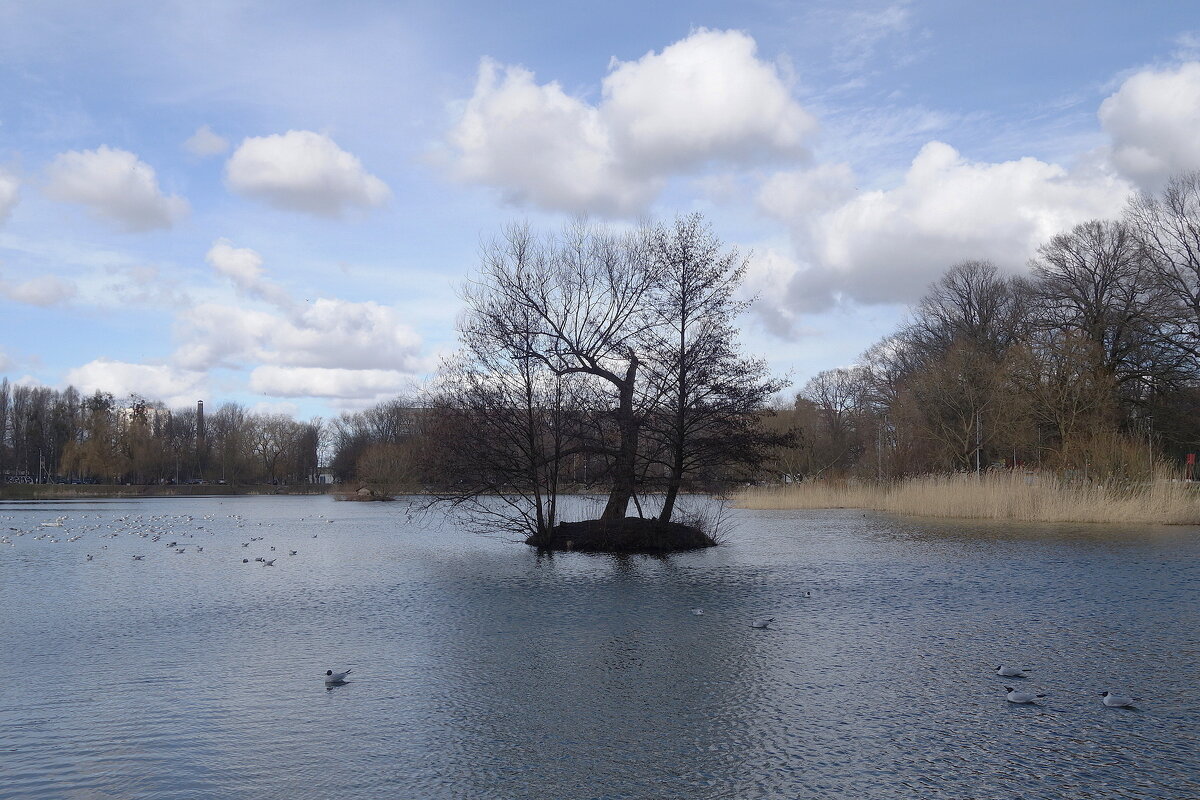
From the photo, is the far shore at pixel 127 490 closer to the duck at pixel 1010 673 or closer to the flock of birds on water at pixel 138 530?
the flock of birds on water at pixel 138 530

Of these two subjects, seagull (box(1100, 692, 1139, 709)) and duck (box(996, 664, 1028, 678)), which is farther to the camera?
duck (box(996, 664, 1028, 678))

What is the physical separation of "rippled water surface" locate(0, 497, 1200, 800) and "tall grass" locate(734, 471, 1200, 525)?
33.8 feet

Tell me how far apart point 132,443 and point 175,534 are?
215 feet

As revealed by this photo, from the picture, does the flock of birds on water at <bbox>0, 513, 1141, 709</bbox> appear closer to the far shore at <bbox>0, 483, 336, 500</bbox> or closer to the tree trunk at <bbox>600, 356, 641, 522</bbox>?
the tree trunk at <bbox>600, 356, 641, 522</bbox>

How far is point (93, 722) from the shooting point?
7.64 meters

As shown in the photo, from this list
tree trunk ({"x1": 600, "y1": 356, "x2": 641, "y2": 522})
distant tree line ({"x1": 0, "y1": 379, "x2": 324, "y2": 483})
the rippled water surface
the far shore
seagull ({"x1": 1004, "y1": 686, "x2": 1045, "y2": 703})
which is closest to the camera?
the rippled water surface

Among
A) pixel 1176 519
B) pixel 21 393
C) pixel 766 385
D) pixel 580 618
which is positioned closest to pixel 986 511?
pixel 1176 519

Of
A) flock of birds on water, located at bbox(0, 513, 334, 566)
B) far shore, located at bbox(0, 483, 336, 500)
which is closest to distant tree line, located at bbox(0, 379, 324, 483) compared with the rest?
far shore, located at bbox(0, 483, 336, 500)

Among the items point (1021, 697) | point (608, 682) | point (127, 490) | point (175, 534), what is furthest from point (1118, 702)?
point (127, 490)

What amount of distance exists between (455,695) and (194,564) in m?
14.6

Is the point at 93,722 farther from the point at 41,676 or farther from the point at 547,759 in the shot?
the point at 547,759

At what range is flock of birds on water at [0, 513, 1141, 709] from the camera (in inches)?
313

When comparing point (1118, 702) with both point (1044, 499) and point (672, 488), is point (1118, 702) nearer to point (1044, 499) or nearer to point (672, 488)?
point (672, 488)

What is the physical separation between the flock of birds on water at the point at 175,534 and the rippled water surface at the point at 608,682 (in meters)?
0.16
